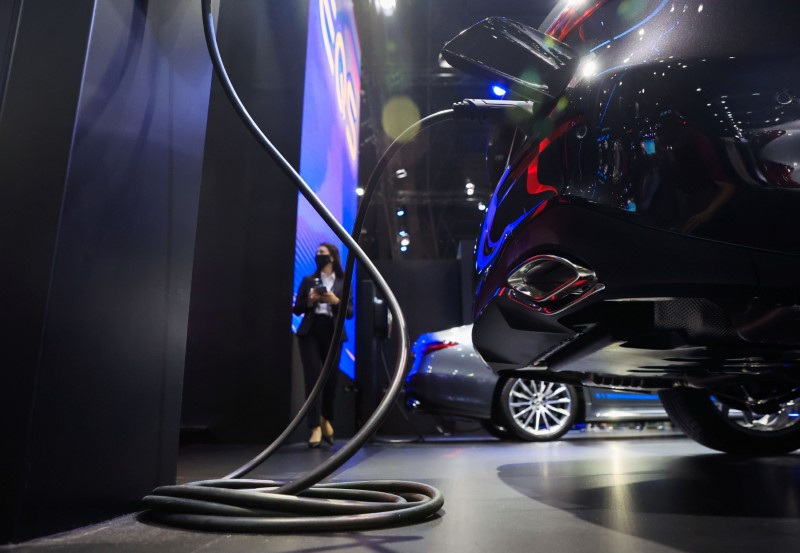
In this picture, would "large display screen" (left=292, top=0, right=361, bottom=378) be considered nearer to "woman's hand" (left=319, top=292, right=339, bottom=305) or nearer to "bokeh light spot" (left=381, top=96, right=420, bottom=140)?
"woman's hand" (left=319, top=292, right=339, bottom=305)

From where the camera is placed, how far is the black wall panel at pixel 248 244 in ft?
17.4

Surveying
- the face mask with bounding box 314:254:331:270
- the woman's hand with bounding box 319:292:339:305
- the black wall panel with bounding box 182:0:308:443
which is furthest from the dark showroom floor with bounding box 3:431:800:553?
the face mask with bounding box 314:254:331:270

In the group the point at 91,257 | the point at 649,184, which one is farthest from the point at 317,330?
the point at 649,184

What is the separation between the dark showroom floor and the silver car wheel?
266 cm

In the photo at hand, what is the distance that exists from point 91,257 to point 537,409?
16.5 ft

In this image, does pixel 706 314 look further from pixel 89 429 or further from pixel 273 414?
pixel 273 414

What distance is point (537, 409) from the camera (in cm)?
582

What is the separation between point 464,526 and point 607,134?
3.25 ft

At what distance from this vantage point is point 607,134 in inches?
59.5

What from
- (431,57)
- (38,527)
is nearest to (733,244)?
(38,527)

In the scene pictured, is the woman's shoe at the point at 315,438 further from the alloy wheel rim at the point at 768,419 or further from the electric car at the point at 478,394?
the alloy wheel rim at the point at 768,419

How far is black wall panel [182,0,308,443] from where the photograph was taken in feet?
17.4

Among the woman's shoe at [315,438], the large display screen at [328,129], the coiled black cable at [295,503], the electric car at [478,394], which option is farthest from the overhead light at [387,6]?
the coiled black cable at [295,503]

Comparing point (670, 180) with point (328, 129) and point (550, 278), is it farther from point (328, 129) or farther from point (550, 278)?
point (328, 129)
